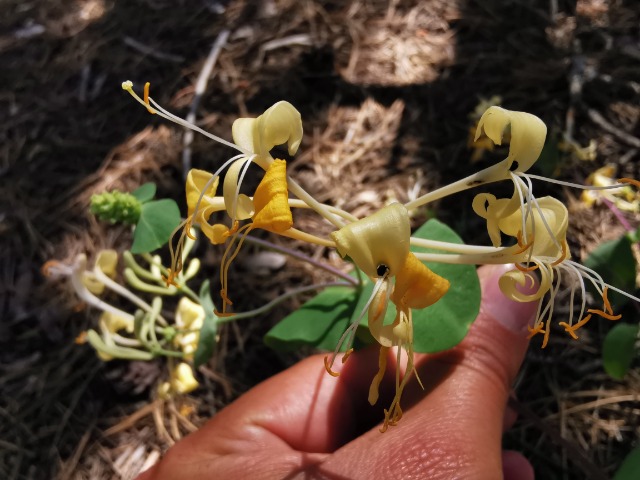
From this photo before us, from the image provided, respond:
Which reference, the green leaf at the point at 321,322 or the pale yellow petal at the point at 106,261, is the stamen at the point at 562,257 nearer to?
the green leaf at the point at 321,322

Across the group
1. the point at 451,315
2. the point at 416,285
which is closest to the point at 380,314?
the point at 416,285

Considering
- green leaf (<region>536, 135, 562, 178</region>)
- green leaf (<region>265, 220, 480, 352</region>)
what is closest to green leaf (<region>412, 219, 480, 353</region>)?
green leaf (<region>265, 220, 480, 352</region>)

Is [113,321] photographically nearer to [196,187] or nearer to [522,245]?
[196,187]

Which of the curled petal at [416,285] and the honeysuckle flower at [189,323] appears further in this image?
the honeysuckle flower at [189,323]

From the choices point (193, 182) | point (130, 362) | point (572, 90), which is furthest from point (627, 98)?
point (130, 362)

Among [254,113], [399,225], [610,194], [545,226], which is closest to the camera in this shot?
[399,225]

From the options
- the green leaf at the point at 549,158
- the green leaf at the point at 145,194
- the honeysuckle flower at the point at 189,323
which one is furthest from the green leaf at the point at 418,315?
the green leaf at the point at 549,158
